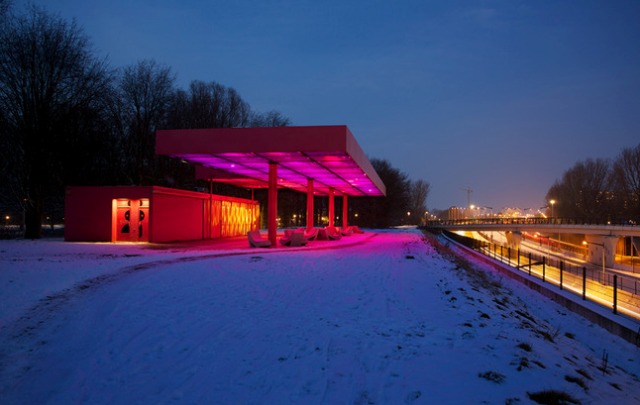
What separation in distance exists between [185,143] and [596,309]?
15046 mm

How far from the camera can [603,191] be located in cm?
6278

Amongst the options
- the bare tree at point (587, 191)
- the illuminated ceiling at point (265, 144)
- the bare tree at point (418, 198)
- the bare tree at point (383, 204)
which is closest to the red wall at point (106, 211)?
the illuminated ceiling at point (265, 144)

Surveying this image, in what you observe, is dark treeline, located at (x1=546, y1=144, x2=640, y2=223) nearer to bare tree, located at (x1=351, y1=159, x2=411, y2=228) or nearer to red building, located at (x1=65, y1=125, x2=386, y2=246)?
bare tree, located at (x1=351, y1=159, x2=411, y2=228)

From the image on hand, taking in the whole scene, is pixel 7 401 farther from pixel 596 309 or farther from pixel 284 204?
pixel 284 204

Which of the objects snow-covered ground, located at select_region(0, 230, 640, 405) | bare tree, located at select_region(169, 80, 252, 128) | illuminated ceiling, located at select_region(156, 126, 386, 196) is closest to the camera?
snow-covered ground, located at select_region(0, 230, 640, 405)

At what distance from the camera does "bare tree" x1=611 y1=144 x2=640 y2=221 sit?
181 ft

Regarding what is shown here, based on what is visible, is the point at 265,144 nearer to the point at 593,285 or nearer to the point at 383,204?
the point at 593,285

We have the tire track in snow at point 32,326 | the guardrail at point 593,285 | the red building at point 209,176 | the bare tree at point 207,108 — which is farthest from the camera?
the bare tree at point 207,108

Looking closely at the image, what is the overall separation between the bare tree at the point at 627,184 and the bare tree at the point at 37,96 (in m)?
61.5

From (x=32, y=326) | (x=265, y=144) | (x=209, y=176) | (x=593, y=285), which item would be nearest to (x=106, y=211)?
(x=209, y=176)

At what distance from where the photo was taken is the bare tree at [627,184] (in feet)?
181

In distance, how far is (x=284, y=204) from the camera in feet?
180

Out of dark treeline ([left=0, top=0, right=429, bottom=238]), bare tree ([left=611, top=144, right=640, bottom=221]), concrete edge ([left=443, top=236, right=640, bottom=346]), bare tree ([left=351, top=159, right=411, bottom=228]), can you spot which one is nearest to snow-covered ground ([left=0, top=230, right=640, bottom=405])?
concrete edge ([left=443, top=236, right=640, bottom=346])

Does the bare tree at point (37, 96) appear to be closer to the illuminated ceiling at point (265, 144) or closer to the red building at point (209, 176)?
the red building at point (209, 176)
